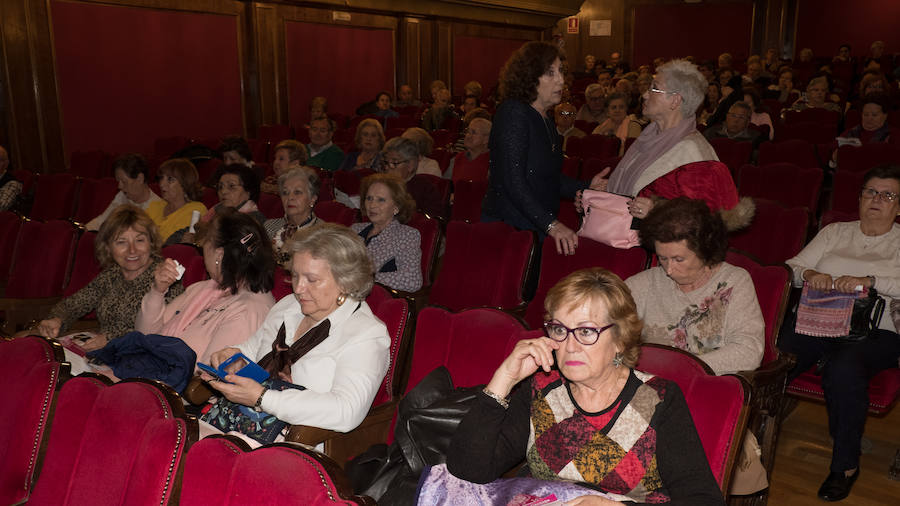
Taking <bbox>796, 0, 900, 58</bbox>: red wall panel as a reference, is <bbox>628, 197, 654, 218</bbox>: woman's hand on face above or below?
below

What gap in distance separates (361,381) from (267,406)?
27 centimetres

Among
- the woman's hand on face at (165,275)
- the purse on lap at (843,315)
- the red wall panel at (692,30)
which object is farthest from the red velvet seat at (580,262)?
the red wall panel at (692,30)

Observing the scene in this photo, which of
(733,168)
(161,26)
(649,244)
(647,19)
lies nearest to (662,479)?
(649,244)

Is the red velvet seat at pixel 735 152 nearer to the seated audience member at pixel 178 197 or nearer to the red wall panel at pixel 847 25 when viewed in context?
the seated audience member at pixel 178 197

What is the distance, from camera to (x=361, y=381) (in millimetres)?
2141

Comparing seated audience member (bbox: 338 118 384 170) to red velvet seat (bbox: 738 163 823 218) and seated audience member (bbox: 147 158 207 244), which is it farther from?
red velvet seat (bbox: 738 163 823 218)

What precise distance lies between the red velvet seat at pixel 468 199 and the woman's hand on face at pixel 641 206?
239 centimetres

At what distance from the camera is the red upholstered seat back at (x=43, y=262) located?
3.93m

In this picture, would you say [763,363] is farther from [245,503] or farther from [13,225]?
[13,225]

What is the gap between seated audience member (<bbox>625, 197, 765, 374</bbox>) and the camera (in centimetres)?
226

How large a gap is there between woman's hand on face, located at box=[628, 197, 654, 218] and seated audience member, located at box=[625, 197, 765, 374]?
0.55 feet

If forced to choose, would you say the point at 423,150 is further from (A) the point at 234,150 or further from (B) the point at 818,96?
(B) the point at 818,96

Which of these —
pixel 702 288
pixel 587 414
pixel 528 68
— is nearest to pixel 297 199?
pixel 528 68

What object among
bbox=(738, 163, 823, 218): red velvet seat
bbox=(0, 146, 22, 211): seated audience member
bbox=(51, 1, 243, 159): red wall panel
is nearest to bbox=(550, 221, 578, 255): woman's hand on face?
bbox=(738, 163, 823, 218): red velvet seat
